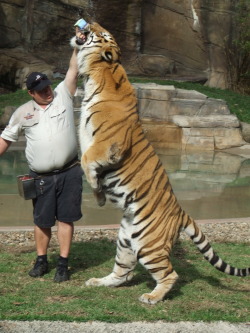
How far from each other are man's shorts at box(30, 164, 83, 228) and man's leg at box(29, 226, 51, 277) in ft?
0.34

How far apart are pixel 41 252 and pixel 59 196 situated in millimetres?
526

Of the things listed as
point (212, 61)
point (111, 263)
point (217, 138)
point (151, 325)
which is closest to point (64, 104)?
point (111, 263)

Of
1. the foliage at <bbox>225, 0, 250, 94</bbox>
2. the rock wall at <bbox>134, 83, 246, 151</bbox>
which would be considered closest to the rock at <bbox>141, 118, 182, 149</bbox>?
the rock wall at <bbox>134, 83, 246, 151</bbox>

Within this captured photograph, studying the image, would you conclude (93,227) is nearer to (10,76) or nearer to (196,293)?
(196,293)

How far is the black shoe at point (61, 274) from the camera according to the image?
5.53 meters

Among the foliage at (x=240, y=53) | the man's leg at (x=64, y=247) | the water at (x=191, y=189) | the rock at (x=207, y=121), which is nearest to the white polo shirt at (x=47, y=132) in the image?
the man's leg at (x=64, y=247)

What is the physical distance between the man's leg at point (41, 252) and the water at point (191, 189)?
223 cm

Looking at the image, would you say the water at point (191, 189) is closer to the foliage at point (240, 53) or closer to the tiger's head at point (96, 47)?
the tiger's head at point (96, 47)

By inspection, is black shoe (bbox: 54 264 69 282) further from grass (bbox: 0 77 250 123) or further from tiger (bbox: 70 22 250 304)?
grass (bbox: 0 77 250 123)

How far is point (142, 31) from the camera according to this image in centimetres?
2142

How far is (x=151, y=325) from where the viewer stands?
446 cm

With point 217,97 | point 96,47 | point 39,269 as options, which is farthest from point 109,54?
point 217,97

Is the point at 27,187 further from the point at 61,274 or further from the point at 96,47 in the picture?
the point at 96,47

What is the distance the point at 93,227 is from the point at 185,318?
2883 millimetres
